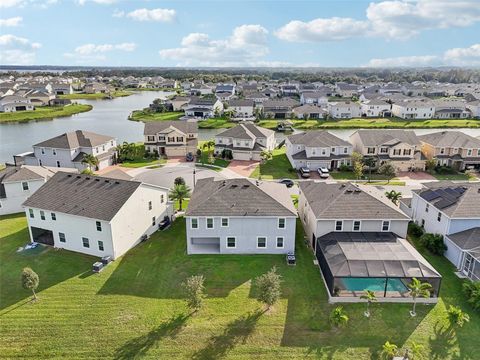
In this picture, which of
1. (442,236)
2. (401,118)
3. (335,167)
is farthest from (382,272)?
(401,118)

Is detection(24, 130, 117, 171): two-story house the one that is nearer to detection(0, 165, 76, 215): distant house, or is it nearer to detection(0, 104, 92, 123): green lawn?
detection(0, 165, 76, 215): distant house

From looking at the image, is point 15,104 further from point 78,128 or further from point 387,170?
point 387,170

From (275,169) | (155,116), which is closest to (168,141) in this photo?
(275,169)

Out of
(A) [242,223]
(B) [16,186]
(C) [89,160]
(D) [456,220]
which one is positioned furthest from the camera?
(C) [89,160]

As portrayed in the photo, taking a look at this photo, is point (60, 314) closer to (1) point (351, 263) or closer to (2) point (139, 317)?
(2) point (139, 317)

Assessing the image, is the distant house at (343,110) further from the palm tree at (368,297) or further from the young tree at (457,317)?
the young tree at (457,317)
